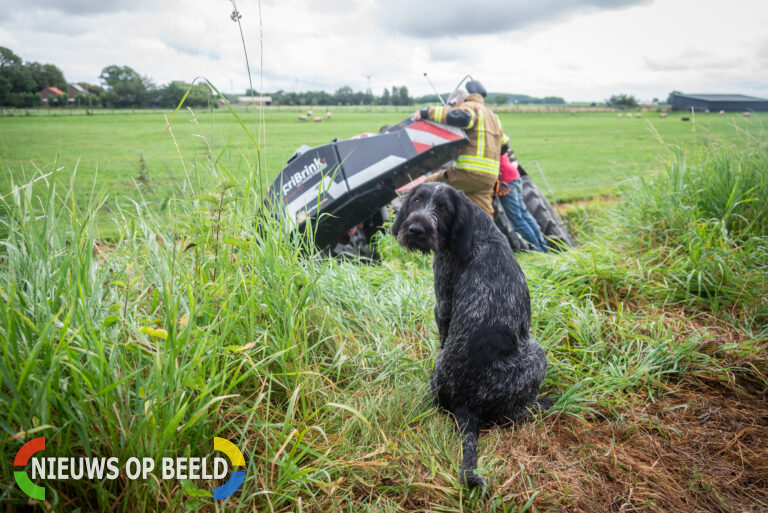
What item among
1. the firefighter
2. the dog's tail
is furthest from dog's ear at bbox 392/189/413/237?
the firefighter

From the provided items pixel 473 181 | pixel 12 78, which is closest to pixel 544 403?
pixel 473 181

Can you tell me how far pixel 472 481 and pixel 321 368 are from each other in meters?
1.11

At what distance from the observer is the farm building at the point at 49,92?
4449 mm

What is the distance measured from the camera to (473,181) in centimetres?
518

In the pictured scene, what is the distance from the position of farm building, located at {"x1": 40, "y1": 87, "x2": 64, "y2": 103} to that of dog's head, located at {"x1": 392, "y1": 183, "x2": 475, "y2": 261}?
4604 mm

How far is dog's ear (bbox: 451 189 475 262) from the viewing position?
2.45m

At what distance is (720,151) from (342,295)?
5.74 metres

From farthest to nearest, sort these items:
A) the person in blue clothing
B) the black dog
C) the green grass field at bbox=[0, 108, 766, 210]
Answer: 1. the person in blue clothing
2. the green grass field at bbox=[0, 108, 766, 210]
3. the black dog

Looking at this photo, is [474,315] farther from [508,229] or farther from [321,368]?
[508,229]

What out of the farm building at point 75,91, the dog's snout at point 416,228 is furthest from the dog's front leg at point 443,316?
the farm building at point 75,91

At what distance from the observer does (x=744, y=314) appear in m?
3.50

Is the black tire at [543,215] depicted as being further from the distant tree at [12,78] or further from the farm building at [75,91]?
the distant tree at [12,78]

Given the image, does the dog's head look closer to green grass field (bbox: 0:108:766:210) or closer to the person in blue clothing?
green grass field (bbox: 0:108:766:210)

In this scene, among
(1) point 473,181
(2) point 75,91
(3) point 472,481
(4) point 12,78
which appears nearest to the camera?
(3) point 472,481
